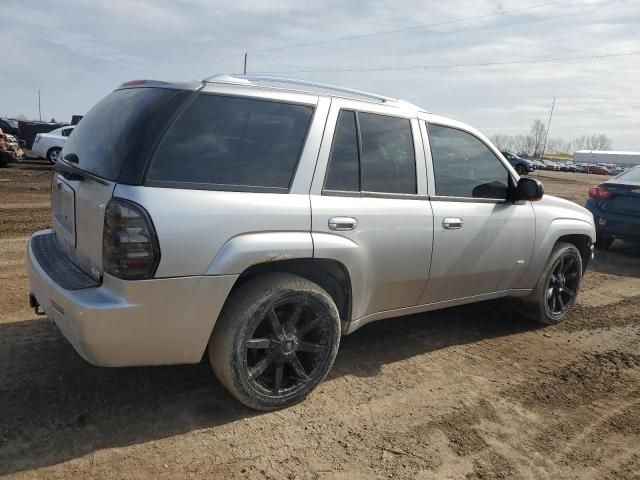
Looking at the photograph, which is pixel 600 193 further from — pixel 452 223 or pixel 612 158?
pixel 612 158

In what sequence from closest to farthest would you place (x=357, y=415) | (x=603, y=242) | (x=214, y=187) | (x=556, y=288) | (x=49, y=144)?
(x=214, y=187), (x=357, y=415), (x=556, y=288), (x=603, y=242), (x=49, y=144)

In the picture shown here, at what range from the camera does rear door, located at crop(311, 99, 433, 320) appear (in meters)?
3.28

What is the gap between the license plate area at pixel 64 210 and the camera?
121 inches

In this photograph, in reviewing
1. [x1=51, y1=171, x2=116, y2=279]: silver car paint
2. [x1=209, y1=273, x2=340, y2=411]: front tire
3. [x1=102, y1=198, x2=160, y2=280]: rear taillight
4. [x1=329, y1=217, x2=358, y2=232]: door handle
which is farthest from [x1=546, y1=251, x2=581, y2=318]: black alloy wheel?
[x1=51, y1=171, x2=116, y2=279]: silver car paint

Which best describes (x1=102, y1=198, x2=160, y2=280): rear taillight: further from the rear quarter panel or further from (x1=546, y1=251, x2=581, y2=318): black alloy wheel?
(x1=546, y1=251, x2=581, y2=318): black alloy wheel

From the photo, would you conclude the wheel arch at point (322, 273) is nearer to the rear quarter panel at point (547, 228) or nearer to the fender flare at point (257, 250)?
the fender flare at point (257, 250)

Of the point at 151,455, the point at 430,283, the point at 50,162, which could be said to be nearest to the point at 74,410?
the point at 151,455

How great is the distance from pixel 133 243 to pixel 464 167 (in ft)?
8.72

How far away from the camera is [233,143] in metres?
2.97

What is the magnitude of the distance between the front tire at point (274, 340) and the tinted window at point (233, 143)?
0.62 metres

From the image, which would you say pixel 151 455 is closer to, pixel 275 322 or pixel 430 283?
pixel 275 322

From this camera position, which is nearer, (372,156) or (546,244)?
(372,156)

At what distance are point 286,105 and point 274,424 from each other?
190 cm

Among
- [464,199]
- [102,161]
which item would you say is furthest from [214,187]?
[464,199]
